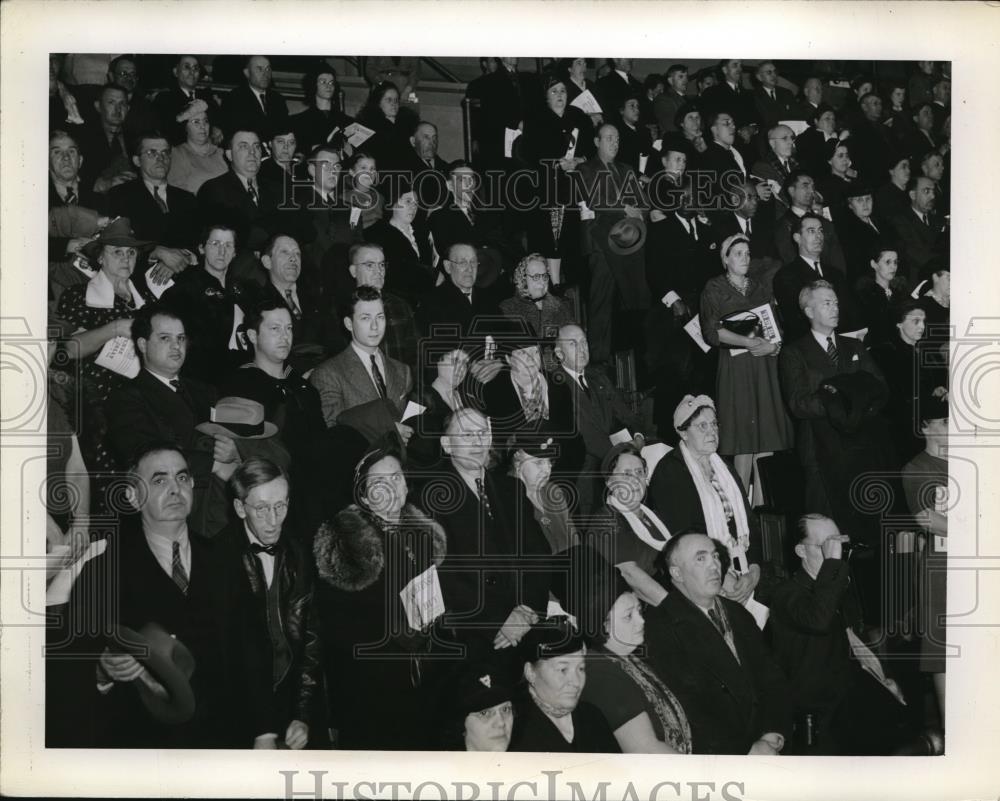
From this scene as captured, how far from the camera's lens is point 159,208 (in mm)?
4852

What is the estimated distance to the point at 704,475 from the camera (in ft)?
16.0

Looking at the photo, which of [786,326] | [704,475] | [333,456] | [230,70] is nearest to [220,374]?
[333,456]

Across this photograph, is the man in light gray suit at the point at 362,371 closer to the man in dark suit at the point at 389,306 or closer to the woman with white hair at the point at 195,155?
the man in dark suit at the point at 389,306

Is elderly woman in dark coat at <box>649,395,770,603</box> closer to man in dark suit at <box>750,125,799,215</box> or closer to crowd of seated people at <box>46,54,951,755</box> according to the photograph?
crowd of seated people at <box>46,54,951,755</box>

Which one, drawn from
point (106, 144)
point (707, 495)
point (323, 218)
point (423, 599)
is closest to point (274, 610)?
point (423, 599)

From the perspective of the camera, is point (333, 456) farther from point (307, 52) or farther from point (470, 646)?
point (307, 52)

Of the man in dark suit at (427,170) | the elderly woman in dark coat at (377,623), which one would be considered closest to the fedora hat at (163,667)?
the elderly woman in dark coat at (377,623)

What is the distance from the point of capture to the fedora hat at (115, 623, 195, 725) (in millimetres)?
4773

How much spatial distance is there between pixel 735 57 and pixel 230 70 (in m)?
2.22

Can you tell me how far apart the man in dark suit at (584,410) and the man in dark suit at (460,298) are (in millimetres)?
375

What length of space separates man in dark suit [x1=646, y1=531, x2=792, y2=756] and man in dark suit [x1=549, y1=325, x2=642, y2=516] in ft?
1.56

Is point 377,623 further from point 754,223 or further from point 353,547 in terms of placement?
point 754,223

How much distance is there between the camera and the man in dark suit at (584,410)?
4852 mm

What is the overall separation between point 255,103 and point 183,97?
316 mm
